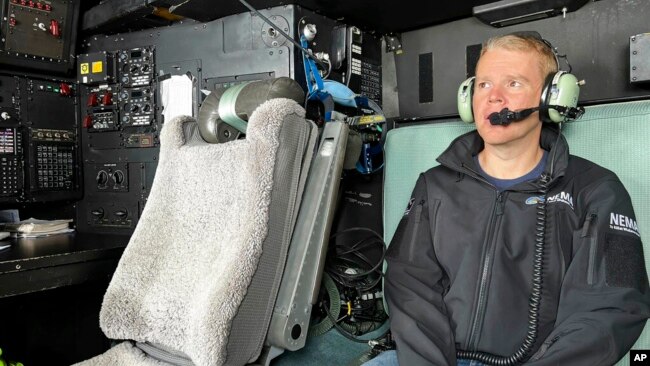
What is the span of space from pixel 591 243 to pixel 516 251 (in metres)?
0.17

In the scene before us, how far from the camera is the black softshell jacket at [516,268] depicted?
3.76ft

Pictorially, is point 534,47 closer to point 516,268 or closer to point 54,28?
point 516,268

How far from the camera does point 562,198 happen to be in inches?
50.2

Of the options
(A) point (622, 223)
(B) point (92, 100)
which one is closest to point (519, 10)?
(A) point (622, 223)

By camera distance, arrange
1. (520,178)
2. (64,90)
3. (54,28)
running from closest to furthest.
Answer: (520,178) → (54,28) → (64,90)

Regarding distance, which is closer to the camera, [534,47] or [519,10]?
[534,47]

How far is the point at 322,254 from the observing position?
4.68ft

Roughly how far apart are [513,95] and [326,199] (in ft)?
1.92

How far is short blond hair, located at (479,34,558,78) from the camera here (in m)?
1.36

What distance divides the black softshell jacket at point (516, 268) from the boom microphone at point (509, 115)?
14 centimetres

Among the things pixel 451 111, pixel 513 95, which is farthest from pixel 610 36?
pixel 513 95

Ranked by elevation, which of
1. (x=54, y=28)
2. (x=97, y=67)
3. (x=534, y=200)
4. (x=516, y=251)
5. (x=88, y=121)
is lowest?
(x=516, y=251)

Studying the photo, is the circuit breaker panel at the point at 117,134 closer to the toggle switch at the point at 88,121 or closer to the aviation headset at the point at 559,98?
the toggle switch at the point at 88,121

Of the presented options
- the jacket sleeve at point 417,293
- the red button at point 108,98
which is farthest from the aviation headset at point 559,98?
the red button at point 108,98
